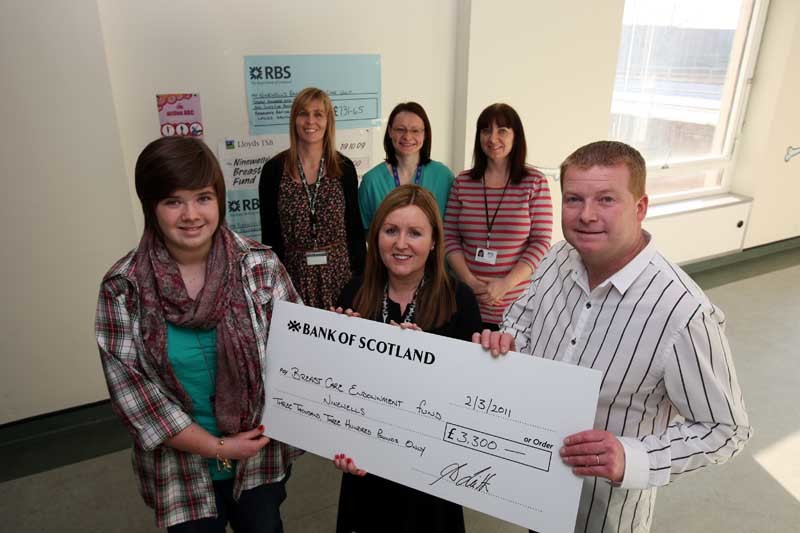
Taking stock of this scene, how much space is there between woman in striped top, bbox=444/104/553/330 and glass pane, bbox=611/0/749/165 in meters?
2.76

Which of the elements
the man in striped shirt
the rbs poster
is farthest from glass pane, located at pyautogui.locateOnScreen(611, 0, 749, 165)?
the man in striped shirt

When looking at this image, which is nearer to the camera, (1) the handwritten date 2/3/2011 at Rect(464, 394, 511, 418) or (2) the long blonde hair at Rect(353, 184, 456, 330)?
(1) the handwritten date 2/3/2011 at Rect(464, 394, 511, 418)

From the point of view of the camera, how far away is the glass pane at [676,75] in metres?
4.74

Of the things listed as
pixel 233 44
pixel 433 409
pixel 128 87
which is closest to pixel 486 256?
pixel 433 409

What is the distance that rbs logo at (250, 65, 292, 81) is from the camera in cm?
304

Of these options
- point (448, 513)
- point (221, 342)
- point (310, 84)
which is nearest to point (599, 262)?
point (448, 513)

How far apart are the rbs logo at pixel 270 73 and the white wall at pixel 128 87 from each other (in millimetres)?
92

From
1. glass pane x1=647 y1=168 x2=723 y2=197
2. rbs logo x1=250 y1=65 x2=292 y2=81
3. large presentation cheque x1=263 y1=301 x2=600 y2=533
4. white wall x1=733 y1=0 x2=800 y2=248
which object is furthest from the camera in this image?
glass pane x1=647 y1=168 x2=723 y2=197

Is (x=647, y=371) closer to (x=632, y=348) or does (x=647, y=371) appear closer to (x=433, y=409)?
(x=632, y=348)

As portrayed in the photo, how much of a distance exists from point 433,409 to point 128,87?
2475mm

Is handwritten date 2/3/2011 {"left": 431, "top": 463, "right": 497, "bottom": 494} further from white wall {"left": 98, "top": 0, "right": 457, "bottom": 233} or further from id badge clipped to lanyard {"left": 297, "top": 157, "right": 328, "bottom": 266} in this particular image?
white wall {"left": 98, "top": 0, "right": 457, "bottom": 233}

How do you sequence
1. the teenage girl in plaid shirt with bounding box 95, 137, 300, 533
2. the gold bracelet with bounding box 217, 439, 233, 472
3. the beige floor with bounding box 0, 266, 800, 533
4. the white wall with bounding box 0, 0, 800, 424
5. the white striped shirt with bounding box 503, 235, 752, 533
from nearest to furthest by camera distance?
the white striped shirt with bounding box 503, 235, 752, 533 → the teenage girl in plaid shirt with bounding box 95, 137, 300, 533 → the gold bracelet with bounding box 217, 439, 233, 472 → the beige floor with bounding box 0, 266, 800, 533 → the white wall with bounding box 0, 0, 800, 424

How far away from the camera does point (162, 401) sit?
1431 millimetres

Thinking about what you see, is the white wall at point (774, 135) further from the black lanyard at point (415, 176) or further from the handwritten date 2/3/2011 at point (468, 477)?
the handwritten date 2/3/2011 at point (468, 477)
